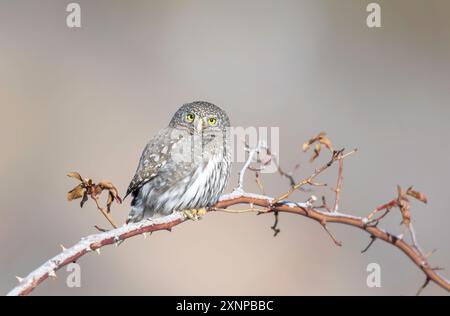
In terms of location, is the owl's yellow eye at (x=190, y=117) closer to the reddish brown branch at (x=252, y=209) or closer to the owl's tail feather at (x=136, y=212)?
the owl's tail feather at (x=136, y=212)

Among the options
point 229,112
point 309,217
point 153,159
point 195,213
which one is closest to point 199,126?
point 153,159

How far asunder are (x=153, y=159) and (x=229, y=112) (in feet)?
24.5

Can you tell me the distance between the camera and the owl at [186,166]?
5.37m

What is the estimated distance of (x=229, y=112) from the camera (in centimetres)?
1304

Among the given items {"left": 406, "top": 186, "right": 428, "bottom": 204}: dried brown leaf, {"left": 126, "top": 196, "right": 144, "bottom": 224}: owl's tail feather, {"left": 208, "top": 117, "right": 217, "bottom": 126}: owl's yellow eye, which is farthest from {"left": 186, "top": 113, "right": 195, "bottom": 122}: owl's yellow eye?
{"left": 406, "top": 186, "right": 428, "bottom": 204}: dried brown leaf

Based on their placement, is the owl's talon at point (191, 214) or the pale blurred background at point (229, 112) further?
the pale blurred background at point (229, 112)

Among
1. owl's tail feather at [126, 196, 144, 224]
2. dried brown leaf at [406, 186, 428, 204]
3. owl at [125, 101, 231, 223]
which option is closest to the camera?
dried brown leaf at [406, 186, 428, 204]

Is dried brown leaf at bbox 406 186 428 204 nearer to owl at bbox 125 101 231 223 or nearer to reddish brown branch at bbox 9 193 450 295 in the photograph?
reddish brown branch at bbox 9 193 450 295

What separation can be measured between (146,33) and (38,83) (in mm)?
3539

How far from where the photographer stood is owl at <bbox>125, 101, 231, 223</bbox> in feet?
17.6

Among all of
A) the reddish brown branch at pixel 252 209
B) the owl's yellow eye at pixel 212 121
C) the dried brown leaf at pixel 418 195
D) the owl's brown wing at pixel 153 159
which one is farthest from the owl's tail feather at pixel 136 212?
the dried brown leaf at pixel 418 195

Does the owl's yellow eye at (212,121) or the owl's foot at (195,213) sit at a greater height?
the owl's yellow eye at (212,121)

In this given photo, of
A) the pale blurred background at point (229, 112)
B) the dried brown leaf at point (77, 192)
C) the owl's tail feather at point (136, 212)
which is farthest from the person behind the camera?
the pale blurred background at point (229, 112)

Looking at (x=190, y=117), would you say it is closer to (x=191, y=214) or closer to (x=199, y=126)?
(x=199, y=126)
